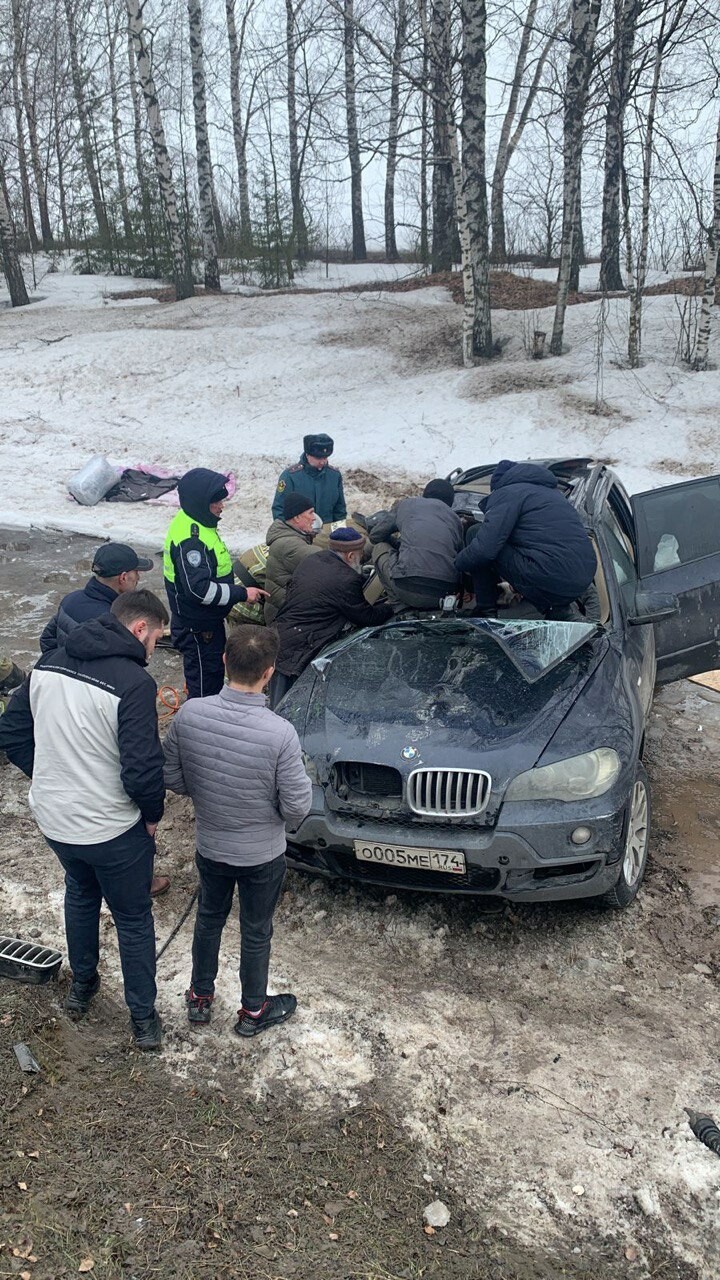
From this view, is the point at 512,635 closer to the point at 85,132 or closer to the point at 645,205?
the point at 645,205

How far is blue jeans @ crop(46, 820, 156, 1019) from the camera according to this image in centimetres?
322

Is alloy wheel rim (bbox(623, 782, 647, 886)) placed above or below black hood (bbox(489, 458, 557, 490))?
below

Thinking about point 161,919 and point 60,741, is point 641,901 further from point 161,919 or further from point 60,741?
point 60,741

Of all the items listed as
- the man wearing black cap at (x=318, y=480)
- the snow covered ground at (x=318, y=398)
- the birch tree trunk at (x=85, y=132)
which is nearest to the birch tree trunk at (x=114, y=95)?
the birch tree trunk at (x=85, y=132)

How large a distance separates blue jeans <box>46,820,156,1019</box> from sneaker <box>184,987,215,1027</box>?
19cm

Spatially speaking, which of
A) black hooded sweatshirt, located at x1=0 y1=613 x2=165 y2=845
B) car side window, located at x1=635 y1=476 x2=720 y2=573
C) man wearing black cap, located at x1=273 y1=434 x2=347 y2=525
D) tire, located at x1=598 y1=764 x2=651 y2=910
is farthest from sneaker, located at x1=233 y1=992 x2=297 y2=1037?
man wearing black cap, located at x1=273 y1=434 x2=347 y2=525

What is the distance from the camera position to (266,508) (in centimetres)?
1136

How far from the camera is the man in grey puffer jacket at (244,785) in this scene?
317cm

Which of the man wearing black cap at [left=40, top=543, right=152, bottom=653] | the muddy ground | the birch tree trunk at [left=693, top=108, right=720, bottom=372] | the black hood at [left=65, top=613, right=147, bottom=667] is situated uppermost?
the birch tree trunk at [left=693, top=108, right=720, bottom=372]

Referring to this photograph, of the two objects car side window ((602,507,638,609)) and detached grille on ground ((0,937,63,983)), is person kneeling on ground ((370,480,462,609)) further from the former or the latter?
detached grille on ground ((0,937,63,983))

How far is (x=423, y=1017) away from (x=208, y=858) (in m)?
1.08

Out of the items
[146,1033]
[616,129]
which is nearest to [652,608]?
[146,1033]

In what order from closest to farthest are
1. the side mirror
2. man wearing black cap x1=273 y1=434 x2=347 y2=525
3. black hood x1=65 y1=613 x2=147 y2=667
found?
black hood x1=65 y1=613 x2=147 y2=667 → the side mirror → man wearing black cap x1=273 y1=434 x2=347 y2=525

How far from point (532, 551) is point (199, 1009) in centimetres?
272
